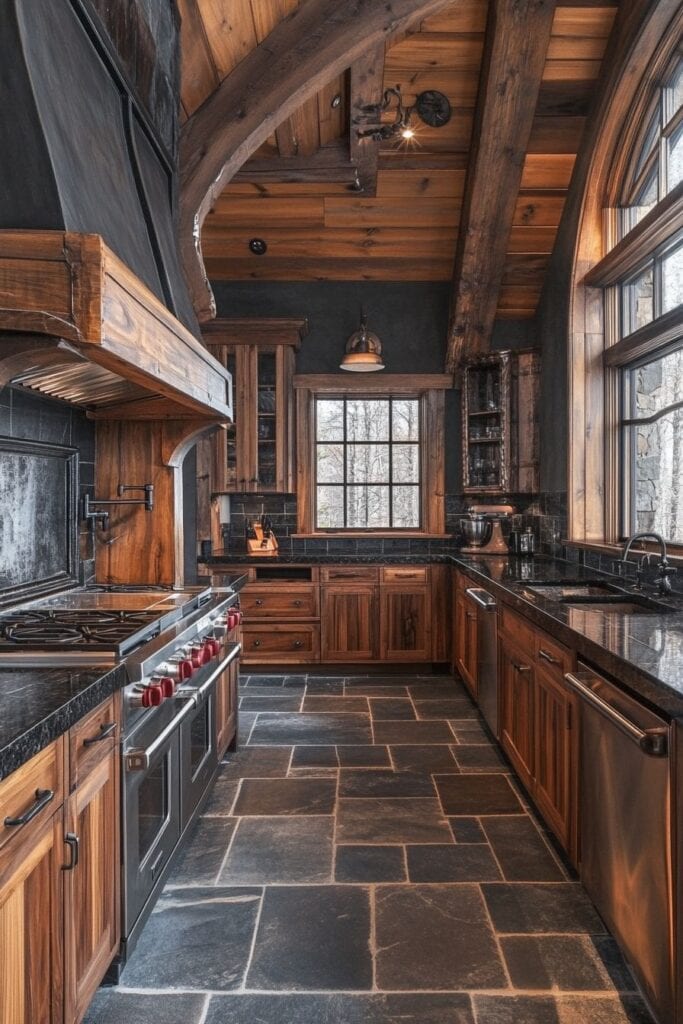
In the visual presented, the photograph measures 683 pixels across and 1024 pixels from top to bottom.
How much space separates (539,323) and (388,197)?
4.90 feet

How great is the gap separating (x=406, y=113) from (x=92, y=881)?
4.51m

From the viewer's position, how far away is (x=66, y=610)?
8.52ft

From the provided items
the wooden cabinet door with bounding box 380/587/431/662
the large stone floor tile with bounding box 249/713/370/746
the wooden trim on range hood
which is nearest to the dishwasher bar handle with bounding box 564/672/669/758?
the wooden trim on range hood

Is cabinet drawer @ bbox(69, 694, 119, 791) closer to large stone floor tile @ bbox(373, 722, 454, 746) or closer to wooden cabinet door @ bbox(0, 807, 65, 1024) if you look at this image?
wooden cabinet door @ bbox(0, 807, 65, 1024)

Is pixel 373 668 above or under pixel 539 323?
under

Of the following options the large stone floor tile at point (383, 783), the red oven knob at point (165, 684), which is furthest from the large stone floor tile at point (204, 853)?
the red oven knob at point (165, 684)

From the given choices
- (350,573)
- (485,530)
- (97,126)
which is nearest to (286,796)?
(350,573)

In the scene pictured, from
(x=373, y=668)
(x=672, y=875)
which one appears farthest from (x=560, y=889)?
(x=373, y=668)

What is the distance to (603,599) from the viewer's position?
3383 mm

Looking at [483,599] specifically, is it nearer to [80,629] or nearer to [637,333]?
[637,333]

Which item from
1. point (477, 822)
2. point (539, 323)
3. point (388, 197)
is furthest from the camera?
point (539, 323)

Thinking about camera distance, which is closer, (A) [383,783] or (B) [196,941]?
(B) [196,941]

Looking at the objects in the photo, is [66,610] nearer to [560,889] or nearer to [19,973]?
[19,973]

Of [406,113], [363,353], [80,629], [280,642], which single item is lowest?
[280,642]
